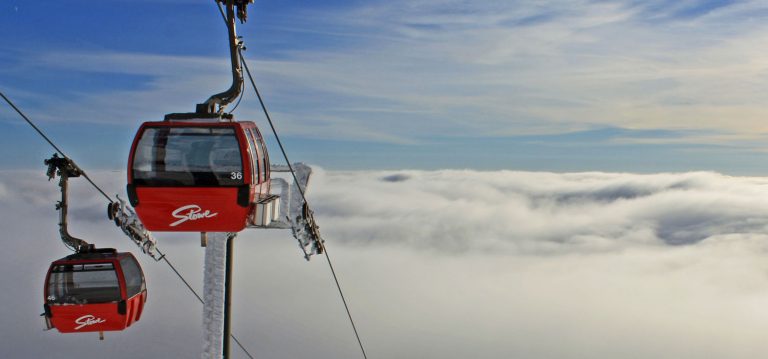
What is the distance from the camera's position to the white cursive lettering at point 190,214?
14.0 meters

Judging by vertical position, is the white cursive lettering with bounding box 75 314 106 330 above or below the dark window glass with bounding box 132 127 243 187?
below

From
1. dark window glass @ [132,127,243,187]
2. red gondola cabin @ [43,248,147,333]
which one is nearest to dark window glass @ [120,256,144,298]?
red gondola cabin @ [43,248,147,333]

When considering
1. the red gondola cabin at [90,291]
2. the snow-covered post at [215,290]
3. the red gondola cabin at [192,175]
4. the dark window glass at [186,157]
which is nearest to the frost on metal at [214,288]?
the snow-covered post at [215,290]

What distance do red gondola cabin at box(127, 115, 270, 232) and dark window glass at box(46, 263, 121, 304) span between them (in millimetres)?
6037

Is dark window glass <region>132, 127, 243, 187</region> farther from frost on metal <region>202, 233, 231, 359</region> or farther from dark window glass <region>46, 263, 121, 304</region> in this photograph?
dark window glass <region>46, 263, 121, 304</region>

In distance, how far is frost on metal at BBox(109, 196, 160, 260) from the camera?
18.4m

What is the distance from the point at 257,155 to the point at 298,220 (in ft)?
10.9

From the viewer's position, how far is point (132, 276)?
1989cm

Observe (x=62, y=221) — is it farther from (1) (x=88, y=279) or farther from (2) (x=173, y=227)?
(2) (x=173, y=227)

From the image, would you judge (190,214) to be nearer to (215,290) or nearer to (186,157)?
(186,157)

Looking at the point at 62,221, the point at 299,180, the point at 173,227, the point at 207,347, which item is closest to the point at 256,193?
the point at 173,227

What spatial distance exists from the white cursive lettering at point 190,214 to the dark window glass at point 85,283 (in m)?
6.42

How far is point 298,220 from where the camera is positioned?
58.1 feet

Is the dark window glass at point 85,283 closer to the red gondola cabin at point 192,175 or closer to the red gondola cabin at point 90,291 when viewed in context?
the red gondola cabin at point 90,291
